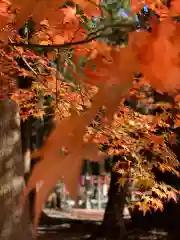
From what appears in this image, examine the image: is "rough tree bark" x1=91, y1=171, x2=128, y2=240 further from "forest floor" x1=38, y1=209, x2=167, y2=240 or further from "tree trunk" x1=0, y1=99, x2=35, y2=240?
"tree trunk" x1=0, y1=99, x2=35, y2=240

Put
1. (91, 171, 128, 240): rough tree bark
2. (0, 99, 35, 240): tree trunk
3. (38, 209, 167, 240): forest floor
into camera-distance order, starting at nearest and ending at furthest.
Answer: (0, 99, 35, 240): tree trunk
(91, 171, 128, 240): rough tree bark
(38, 209, 167, 240): forest floor

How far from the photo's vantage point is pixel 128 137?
299cm

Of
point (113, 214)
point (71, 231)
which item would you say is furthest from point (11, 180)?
point (71, 231)

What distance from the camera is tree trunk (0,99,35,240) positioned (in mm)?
2922

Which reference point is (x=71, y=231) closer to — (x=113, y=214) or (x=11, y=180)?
(x=113, y=214)

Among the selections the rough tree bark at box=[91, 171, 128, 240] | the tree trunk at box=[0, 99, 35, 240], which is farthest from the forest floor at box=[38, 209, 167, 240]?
the tree trunk at box=[0, 99, 35, 240]

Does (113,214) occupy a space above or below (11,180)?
below

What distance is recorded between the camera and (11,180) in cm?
300

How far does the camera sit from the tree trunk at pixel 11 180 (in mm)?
2922

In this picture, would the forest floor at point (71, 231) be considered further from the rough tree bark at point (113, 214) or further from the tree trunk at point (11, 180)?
the tree trunk at point (11, 180)

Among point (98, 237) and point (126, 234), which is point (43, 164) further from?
point (98, 237)

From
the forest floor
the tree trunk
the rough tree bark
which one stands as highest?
the tree trunk

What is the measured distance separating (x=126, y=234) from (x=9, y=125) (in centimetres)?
496

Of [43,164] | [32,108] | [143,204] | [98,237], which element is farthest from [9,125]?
[98,237]
